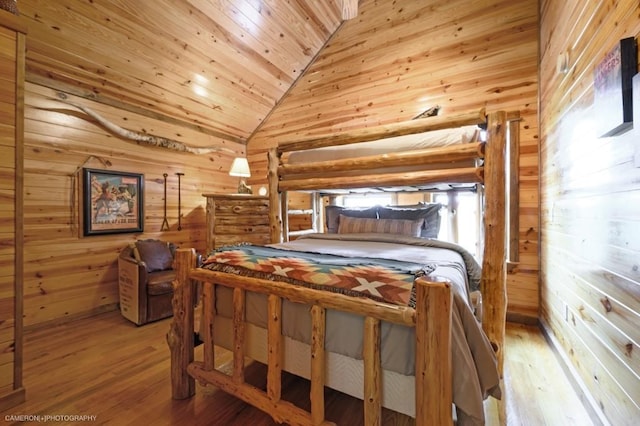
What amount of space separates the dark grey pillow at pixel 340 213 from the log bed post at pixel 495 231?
4.26ft

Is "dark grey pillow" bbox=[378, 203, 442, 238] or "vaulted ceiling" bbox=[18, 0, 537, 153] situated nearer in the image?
"vaulted ceiling" bbox=[18, 0, 537, 153]

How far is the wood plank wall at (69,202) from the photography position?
2.50m

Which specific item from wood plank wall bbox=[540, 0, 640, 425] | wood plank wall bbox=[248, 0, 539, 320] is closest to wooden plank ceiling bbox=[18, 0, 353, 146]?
wood plank wall bbox=[248, 0, 539, 320]

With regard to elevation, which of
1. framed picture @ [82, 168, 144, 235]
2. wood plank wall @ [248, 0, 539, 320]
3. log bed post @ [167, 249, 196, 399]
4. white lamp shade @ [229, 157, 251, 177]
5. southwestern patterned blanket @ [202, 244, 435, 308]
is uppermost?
wood plank wall @ [248, 0, 539, 320]

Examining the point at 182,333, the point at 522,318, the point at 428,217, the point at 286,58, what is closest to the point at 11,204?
the point at 182,333

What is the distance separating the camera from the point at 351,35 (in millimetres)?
3703

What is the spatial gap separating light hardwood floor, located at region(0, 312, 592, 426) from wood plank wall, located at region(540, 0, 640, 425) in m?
0.20

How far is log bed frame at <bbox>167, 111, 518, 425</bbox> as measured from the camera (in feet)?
3.01

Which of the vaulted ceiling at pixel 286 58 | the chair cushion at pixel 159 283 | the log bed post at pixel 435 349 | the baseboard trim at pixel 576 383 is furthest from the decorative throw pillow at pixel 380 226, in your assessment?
the chair cushion at pixel 159 283

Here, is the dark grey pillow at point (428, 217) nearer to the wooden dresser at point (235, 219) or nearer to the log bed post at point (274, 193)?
the log bed post at point (274, 193)

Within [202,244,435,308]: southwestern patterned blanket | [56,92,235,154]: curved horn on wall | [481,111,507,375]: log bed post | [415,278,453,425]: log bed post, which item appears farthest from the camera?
[56,92,235,154]: curved horn on wall

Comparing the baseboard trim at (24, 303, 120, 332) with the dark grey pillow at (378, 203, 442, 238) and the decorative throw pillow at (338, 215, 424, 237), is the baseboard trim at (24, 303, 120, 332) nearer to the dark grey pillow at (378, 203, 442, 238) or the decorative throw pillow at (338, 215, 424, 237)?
the decorative throw pillow at (338, 215, 424, 237)

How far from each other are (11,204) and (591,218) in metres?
3.28

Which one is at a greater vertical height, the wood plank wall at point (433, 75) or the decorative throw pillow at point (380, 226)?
the wood plank wall at point (433, 75)
